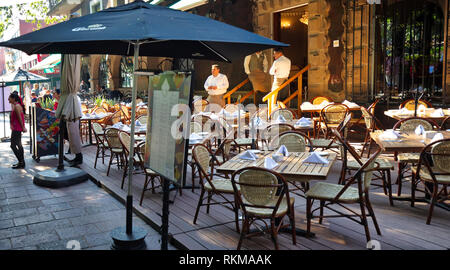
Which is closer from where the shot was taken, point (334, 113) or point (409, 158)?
point (409, 158)

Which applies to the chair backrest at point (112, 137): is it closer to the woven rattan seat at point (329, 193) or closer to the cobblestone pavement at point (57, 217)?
the cobblestone pavement at point (57, 217)

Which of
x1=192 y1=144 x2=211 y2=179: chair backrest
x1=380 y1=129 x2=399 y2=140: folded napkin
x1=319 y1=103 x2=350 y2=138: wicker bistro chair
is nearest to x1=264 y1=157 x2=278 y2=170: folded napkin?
x1=192 y1=144 x2=211 y2=179: chair backrest

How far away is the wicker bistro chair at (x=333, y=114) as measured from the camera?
790 centimetres

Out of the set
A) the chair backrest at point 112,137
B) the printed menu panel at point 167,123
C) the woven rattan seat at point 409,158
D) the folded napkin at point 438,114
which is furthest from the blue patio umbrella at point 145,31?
the folded napkin at point 438,114

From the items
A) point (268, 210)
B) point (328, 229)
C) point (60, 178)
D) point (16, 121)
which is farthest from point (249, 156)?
point (16, 121)

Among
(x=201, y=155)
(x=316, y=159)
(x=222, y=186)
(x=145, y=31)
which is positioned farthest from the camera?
(x=201, y=155)

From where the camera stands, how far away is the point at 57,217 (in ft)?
15.9

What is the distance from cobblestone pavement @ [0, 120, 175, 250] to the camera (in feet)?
13.4

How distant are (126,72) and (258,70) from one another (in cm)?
1138

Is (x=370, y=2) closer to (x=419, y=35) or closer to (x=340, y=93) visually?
(x=419, y=35)

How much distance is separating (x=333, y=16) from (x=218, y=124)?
4860 mm

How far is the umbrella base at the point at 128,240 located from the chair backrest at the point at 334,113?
16.4 feet

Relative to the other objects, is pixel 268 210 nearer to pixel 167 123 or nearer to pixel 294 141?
pixel 167 123

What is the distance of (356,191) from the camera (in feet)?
12.8
